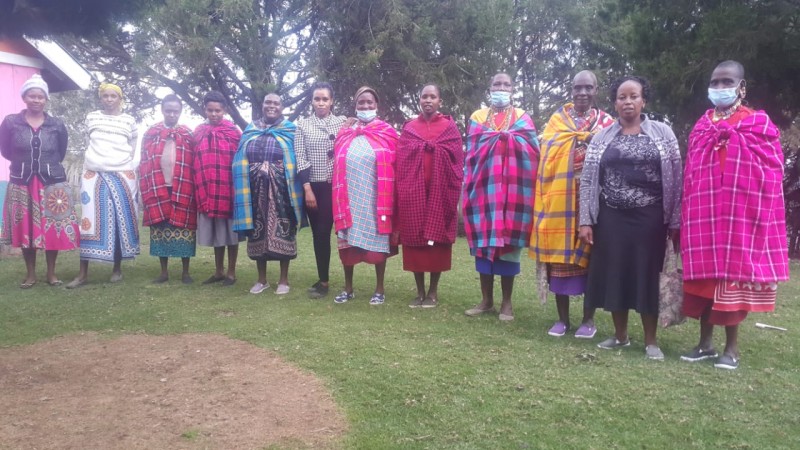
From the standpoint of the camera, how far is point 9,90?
385 inches

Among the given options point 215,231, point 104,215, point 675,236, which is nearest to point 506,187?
point 675,236

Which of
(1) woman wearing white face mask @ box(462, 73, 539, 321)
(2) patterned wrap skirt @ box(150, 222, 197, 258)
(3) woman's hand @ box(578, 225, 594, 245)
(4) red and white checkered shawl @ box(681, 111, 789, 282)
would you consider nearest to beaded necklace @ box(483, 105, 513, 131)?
(1) woman wearing white face mask @ box(462, 73, 539, 321)

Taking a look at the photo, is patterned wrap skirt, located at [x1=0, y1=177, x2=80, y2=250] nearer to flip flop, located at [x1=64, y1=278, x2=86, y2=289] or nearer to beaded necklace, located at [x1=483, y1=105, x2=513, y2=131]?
flip flop, located at [x1=64, y1=278, x2=86, y2=289]

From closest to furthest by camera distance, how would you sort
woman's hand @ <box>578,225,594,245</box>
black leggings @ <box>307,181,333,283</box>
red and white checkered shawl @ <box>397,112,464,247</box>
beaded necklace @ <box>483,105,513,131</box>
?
1. woman's hand @ <box>578,225,594,245</box>
2. beaded necklace @ <box>483,105,513,131</box>
3. red and white checkered shawl @ <box>397,112,464,247</box>
4. black leggings @ <box>307,181,333,283</box>

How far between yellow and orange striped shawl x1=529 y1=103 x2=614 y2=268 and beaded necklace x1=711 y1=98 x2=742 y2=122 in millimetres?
760

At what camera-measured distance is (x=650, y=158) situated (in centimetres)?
445

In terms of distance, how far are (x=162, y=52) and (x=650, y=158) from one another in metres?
11.3

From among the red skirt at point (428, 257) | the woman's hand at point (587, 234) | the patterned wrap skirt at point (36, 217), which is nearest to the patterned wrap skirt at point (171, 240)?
the patterned wrap skirt at point (36, 217)

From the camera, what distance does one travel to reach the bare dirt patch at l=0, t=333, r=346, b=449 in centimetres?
324

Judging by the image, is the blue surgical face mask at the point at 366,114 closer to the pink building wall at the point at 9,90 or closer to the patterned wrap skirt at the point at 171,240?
the patterned wrap skirt at the point at 171,240

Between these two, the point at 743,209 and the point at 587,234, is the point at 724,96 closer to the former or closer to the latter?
the point at 743,209

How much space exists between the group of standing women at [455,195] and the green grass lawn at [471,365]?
1.11 feet

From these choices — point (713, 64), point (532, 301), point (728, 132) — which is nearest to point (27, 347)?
point (532, 301)

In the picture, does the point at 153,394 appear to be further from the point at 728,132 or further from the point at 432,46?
the point at 432,46
